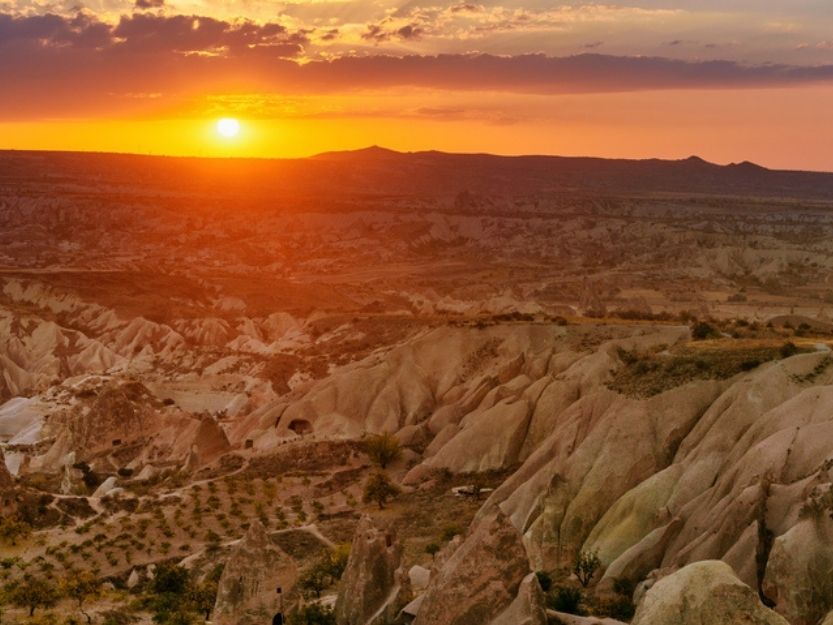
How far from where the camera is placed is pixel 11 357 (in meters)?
108

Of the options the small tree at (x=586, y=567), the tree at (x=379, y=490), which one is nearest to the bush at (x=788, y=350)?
the small tree at (x=586, y=567)

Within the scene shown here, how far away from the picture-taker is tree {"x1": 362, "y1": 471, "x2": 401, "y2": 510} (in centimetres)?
5375

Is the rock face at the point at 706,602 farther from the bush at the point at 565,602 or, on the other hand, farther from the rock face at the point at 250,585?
the rock face at the point at 250,585

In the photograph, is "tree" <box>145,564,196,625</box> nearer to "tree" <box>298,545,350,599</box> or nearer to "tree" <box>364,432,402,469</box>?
"tree" <box>298,545,350,599</box>

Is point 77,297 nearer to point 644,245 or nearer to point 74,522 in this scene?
point 74,522

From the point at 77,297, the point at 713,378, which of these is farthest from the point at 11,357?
the point at 713,378

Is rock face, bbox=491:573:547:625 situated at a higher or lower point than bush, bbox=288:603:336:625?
higher

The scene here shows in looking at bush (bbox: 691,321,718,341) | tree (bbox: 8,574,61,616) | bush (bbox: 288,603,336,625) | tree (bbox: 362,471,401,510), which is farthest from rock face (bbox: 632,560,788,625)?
bush (bbox: 691,321,718,341)

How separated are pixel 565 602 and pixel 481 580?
6.04 meters

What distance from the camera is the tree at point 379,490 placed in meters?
53.8

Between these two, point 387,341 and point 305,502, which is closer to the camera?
point 305,502

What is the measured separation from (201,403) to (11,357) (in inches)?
1266

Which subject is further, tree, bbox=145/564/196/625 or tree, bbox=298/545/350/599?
tree, bbox=298/545/350/599

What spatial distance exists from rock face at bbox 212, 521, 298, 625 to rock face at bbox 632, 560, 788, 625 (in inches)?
571
